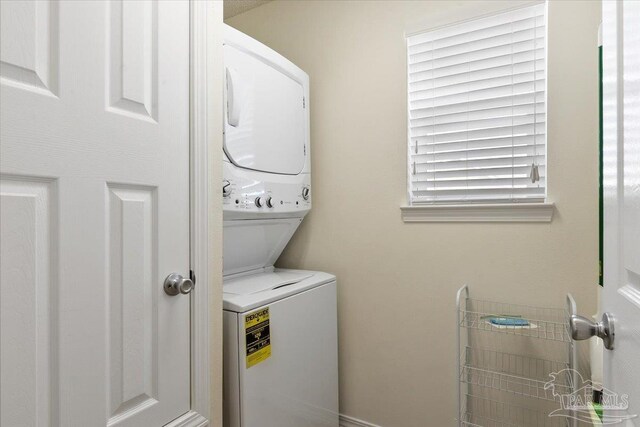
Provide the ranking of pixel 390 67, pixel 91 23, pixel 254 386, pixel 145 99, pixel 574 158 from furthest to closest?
1. pixel 390 67
2. pixel 574 158
3. pixel 254 386
4. pixel 145 99
5. pixel 91 23

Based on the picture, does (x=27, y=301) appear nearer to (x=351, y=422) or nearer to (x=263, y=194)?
Result: (x=263, y=194)

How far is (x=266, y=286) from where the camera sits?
1.60 m

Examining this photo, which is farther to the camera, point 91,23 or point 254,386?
point 254,386

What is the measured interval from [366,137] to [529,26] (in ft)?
2.81

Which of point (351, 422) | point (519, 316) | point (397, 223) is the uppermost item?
point (397, 223)

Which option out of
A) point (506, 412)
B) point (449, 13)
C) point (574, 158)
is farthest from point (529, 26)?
point (506, 412)

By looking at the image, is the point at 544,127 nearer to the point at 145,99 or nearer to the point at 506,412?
Result: the point at 506,412

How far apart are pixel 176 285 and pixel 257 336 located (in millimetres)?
Answer: 466

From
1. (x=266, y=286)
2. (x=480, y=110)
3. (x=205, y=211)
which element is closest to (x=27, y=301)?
(x=205, y=211)

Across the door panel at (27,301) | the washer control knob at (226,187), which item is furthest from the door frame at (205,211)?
the door panel at (27,301)

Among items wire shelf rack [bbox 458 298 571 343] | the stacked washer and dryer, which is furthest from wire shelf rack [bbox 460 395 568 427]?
the stacked washer and dryer

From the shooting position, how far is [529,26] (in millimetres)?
1592

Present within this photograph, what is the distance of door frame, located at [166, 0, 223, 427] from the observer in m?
1.08

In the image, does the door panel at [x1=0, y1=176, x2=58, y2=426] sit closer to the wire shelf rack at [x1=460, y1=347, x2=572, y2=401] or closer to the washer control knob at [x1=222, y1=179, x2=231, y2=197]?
the washer control knob at [x1=222, y1=179, x2=231, y2=197]
